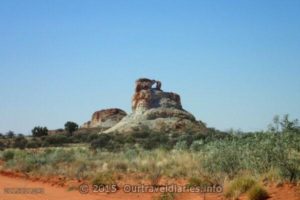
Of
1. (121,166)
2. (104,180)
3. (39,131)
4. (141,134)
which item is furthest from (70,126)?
(104,180)

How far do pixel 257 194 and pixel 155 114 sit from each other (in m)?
59.7

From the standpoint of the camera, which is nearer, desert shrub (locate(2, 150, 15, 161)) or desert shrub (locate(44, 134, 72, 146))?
desert shrub (locate(2, 150, 15, 161))

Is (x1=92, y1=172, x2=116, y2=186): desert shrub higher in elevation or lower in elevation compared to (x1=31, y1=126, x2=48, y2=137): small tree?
lower

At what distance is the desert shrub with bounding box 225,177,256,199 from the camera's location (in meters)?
14.1

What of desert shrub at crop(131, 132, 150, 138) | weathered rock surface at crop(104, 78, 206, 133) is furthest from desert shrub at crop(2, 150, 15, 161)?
weathered rock surface at crop(104, 78, 206, 133)

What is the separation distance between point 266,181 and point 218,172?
259 centimetres

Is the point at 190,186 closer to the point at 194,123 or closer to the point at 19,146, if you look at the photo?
the point at 19,146

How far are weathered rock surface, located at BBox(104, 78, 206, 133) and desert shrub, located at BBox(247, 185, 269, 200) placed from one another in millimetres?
48611

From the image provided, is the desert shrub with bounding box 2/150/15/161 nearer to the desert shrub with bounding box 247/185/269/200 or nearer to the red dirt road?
the red dirt road

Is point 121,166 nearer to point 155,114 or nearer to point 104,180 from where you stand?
point 104,180

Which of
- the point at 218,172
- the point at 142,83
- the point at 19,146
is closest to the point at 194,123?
the point at 142,83

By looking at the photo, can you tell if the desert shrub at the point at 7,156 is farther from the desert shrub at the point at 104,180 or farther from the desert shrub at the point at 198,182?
the desert shrub at the point at 198,182

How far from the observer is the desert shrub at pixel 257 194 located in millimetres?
13195

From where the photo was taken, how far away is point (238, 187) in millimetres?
14266
